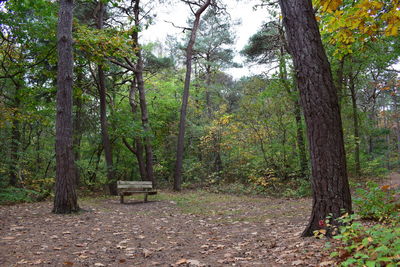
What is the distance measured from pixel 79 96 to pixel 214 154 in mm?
8360

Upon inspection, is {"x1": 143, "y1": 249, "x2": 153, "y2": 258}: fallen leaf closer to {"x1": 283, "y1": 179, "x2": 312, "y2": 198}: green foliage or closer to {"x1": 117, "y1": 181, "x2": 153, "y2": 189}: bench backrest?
{"x1": 117, "y1": 181, "x2": 153, "y2": 189}: bench backrest

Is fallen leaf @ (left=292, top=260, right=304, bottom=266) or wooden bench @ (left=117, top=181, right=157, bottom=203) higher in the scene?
wooden bench @ (left=117, top=181, right=157, bottom=203)

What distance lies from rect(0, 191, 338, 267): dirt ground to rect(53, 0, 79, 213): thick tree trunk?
1.46 ft

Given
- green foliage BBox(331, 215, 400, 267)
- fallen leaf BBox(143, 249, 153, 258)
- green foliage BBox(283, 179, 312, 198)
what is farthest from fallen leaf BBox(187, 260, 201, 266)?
green foliage BBox(283, 179, 312, 198)

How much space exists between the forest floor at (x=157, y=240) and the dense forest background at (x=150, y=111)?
13.7 ft

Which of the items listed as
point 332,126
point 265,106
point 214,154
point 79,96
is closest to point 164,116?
point 214,154

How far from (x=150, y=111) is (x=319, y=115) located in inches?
554

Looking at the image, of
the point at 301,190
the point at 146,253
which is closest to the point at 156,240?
the point at 146,253

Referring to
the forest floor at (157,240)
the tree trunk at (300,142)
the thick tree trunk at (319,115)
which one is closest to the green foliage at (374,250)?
the forest floor at (157,240)

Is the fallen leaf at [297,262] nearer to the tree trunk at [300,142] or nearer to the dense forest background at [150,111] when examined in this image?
the dense forest background at [150,111]

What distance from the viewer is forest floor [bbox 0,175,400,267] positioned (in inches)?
144

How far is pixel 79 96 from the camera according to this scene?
41.9ft

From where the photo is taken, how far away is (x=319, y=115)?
3828 millimetres

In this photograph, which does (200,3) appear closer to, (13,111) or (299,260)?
(13,111)
